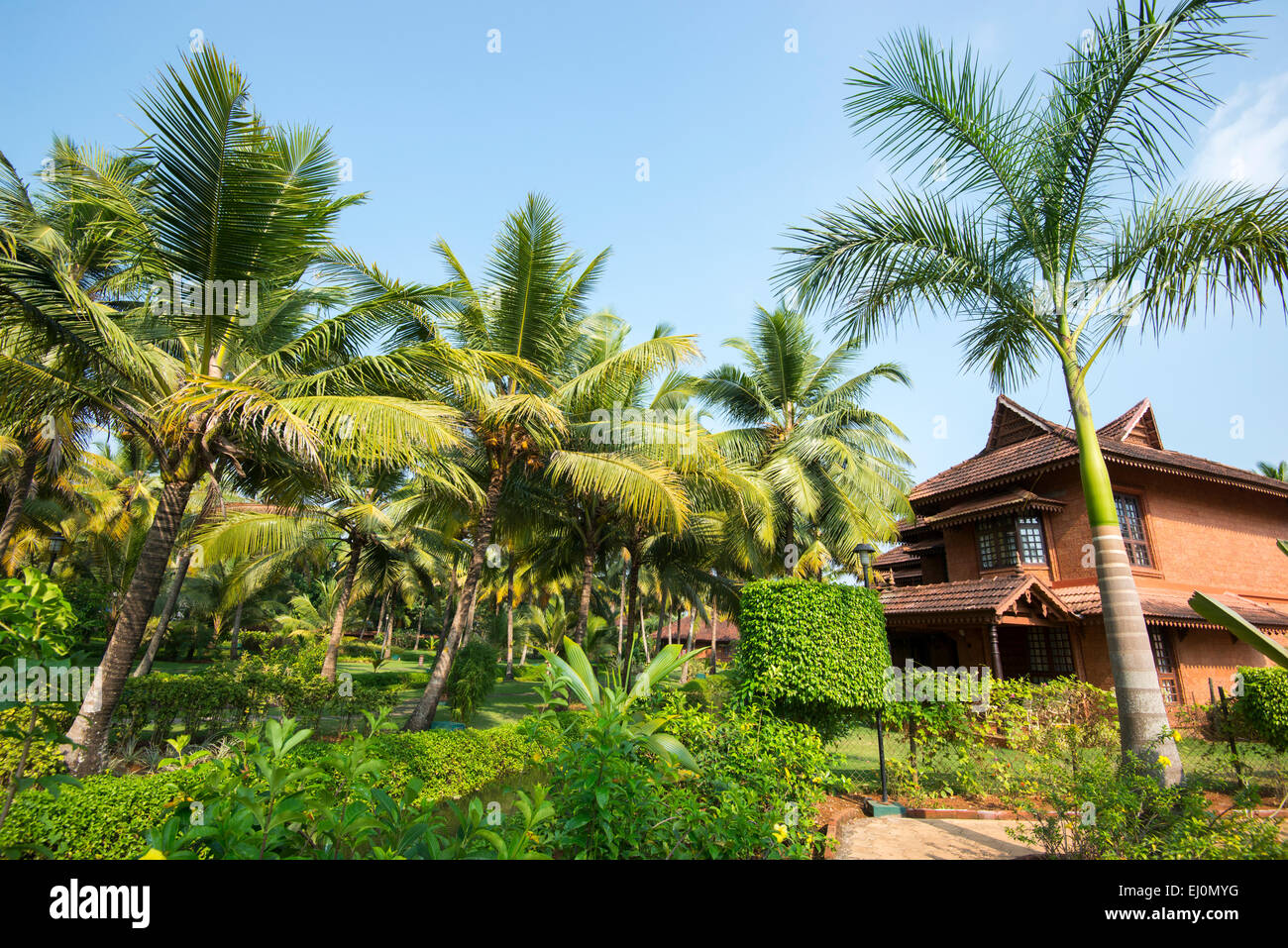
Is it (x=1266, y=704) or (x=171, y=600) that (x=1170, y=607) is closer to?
(x=1266, y=704)

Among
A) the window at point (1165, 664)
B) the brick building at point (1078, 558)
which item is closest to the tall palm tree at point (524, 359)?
the brick building at point (1078, 558)

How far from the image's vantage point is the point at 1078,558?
15.3m

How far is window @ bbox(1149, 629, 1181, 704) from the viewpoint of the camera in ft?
49.1

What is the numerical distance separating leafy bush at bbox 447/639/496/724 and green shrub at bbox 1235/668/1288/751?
15.4 metres

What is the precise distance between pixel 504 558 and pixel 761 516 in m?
13.1

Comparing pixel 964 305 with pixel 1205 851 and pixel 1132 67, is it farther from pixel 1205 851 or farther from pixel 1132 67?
pixel 1205 851

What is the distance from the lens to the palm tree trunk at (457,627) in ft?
34.1

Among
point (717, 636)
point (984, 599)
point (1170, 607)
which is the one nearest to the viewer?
point (984, 599)

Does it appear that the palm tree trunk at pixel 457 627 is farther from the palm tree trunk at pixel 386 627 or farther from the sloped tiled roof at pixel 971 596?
the palm tree trunk at pixel 386 627

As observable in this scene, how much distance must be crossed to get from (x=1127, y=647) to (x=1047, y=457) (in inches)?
445

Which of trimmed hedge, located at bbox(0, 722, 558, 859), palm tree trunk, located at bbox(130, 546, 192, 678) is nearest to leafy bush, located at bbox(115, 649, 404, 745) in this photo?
palm tree trunk, located at bbox(130, 546, 192, 678)

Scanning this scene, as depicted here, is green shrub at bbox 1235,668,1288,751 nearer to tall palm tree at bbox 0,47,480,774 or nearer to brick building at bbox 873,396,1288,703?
brick building at bbox 873,396,1288,703

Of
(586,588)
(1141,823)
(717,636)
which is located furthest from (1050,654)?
(717,636)
